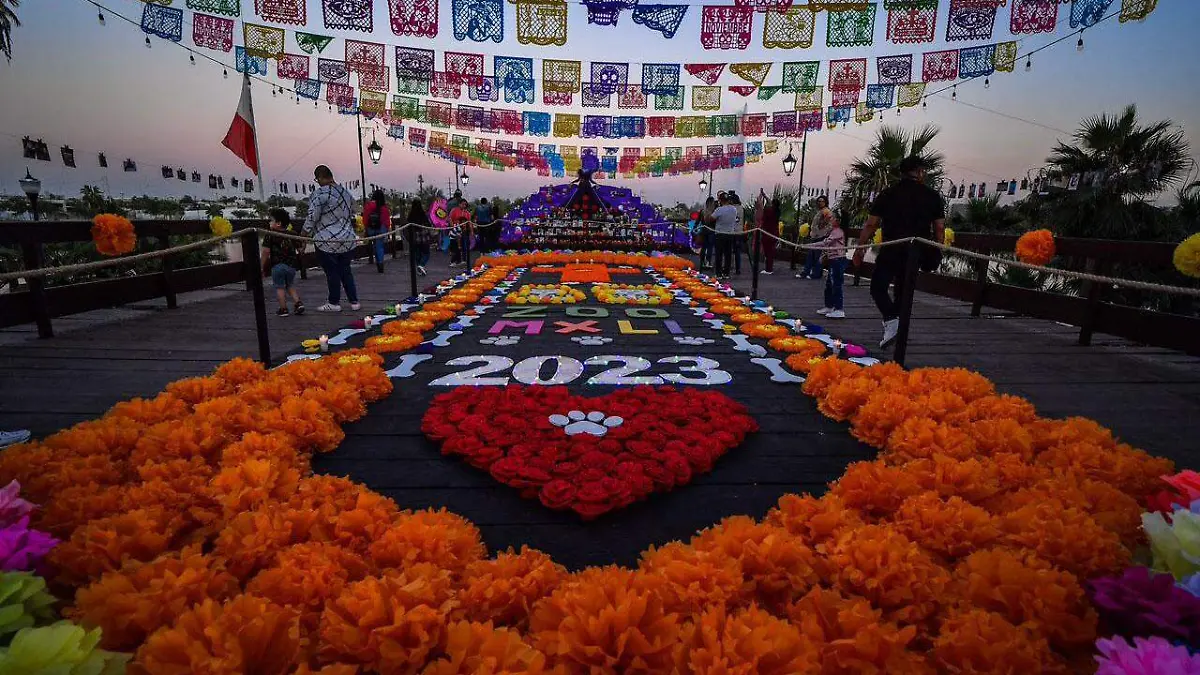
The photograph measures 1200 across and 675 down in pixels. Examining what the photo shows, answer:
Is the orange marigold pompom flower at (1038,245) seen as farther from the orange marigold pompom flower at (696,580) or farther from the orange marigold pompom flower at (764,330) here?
the orange marigold pompom flower at (696,580)

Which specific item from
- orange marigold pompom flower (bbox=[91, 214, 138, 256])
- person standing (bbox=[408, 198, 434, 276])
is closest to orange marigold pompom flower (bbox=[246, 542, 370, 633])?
orange marigold pompom flower (bbox=[91, 214, 138, 256])

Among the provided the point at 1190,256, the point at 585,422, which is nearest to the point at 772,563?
the point at 585,422

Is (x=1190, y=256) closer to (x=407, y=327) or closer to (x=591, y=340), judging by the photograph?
(x=591, y=340)

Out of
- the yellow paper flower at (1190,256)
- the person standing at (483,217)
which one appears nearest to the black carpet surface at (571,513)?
the yellow paper flower at (1190,256)

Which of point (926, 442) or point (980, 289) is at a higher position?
point (980, 289)

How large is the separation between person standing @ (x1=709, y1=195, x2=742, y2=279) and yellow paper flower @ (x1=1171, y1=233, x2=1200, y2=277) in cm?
726

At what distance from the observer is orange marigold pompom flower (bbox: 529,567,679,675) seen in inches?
51.4

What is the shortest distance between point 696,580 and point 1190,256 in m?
3.91

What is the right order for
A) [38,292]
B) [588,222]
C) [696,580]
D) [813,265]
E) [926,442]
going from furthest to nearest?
[588,222] < [813,265] < [38,292] < [926,442] < [696,580]

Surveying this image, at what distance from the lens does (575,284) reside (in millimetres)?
10258

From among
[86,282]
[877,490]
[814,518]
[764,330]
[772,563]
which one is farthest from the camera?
[86,282]

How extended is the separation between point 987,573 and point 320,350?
198 inches

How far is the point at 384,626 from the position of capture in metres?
1.38

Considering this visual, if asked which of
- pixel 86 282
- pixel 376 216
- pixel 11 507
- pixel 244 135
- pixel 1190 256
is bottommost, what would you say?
pixel 11 507
